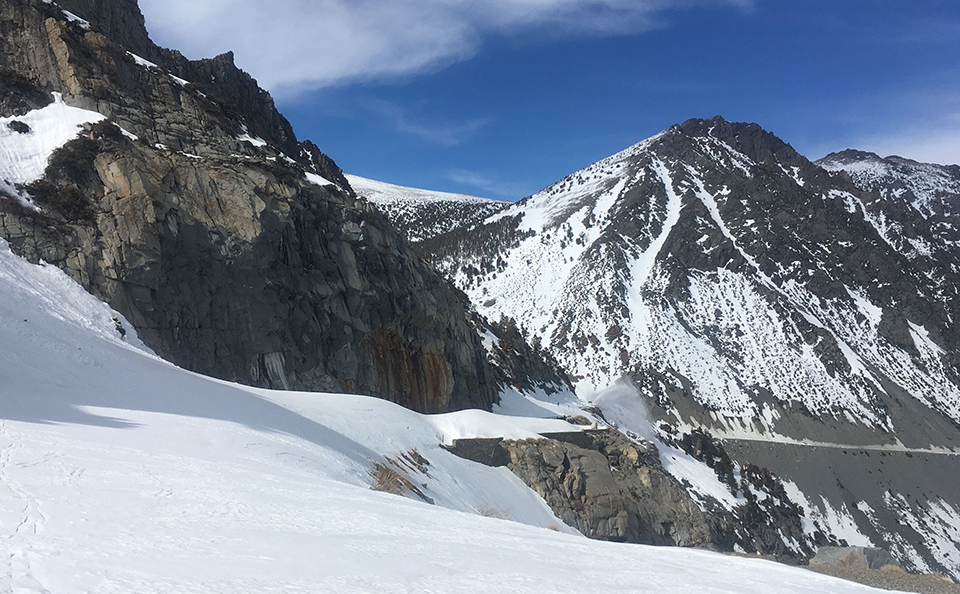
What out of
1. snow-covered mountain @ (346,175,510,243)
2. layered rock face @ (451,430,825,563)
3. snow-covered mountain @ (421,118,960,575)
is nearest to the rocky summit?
layered rock face @ (451,430,825,563)

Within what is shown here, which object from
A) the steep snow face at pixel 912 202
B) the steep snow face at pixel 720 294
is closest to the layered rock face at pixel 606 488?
the steep snow face at pixel 720 294

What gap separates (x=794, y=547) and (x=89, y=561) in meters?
48.6

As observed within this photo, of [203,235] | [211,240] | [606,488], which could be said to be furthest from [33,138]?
[606,488]

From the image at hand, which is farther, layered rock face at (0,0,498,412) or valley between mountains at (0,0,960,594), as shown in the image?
layered rock face at (0,0,498,412)

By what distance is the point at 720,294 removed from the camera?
77.4m

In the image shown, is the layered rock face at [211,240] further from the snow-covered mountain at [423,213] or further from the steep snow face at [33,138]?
the snow-covered mountain at [423,213]

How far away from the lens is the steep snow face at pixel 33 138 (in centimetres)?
2116

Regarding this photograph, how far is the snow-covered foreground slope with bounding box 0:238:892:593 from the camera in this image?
180 inches

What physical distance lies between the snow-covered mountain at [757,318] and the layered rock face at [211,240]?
36528mm

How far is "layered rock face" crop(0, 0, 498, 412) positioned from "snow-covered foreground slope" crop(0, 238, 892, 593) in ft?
14.2

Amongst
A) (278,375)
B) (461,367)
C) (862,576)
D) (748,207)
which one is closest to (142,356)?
→ (278,375)

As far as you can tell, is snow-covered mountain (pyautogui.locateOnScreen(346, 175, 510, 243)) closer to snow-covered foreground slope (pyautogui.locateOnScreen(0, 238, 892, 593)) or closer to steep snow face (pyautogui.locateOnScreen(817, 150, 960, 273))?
steep snow face (pyautogui.locateOnScreen(817, 150, 960, 273))

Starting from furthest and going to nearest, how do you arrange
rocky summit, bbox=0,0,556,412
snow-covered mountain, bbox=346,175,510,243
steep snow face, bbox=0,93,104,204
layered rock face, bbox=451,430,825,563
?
snow-covered mountain, bbox=346,175,510,243
layered rock face, bbox=451,430,825,563
steep snow face, bbox=0,93,104,204
rocky summit, bbox=0,0,556,412

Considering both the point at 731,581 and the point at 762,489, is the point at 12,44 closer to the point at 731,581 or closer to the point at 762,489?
the point at 731,581
